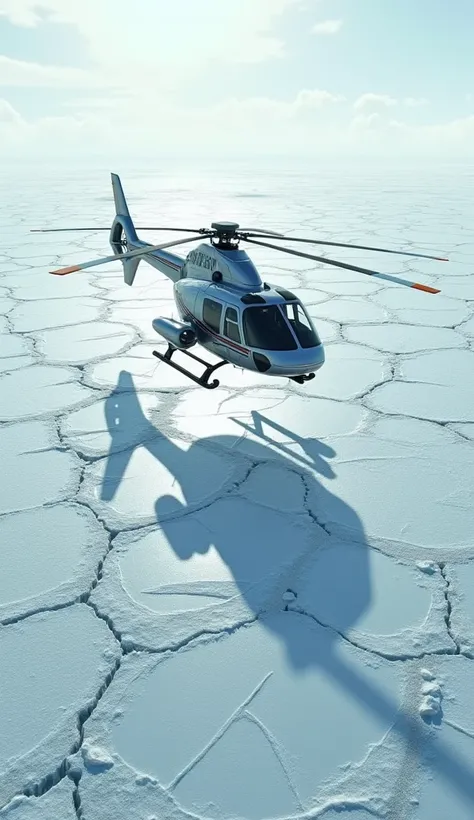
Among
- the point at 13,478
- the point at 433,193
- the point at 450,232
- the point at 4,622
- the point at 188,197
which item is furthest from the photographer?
the point at 433,193

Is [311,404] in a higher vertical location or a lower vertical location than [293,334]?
lower

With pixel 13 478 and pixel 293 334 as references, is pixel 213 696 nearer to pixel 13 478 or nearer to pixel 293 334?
pixel 13 478

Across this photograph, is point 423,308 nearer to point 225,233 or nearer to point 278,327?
point 225,233

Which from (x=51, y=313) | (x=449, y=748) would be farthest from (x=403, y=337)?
(x=449, y=748)

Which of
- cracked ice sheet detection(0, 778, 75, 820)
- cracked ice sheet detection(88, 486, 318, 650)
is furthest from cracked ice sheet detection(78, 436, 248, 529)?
cracked ice sheet detection(0, 778, 75, 820)

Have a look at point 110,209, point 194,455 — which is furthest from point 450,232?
point 194,455

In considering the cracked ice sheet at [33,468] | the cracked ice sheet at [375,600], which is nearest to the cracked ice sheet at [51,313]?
the cracked ice sheet at [33,468]
